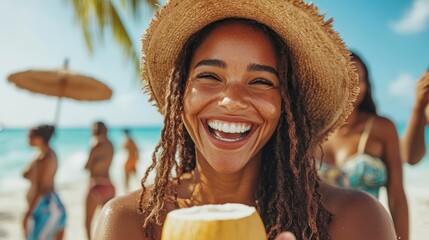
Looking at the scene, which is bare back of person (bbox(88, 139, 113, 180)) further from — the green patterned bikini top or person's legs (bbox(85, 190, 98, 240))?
the green patterned bikini top

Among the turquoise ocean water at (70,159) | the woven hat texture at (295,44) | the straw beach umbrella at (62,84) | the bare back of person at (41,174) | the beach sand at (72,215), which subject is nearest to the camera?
the woven hat texture at (295,44)

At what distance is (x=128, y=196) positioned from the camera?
5.95 ft

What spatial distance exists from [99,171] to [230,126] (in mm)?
6940

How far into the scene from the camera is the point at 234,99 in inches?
63.1

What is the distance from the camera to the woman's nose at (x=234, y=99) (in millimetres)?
1591

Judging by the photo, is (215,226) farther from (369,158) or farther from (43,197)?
(43,197)

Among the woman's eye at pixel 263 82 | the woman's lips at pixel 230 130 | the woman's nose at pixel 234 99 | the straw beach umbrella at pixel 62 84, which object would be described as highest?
the straw beach umbrella at pixel 62 84

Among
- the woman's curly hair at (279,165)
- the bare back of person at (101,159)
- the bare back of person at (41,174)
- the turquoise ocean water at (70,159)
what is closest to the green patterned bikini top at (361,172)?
the woman's curly hair at (279,165)

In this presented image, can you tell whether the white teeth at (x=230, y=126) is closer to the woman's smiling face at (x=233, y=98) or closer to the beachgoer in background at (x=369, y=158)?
the woman's smiling face at (x=233, y=98)

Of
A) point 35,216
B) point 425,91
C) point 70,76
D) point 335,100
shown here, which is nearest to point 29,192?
point 35,216

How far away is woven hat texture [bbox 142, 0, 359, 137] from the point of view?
5.64ft

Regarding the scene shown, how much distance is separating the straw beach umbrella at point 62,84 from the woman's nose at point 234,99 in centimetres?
648

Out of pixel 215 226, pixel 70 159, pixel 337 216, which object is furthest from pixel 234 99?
pixel 70 159

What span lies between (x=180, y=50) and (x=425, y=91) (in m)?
2.09
